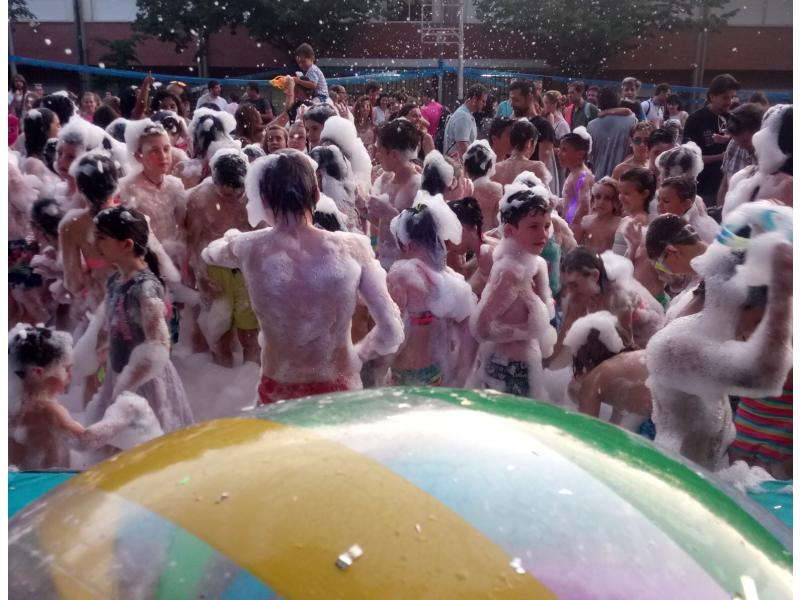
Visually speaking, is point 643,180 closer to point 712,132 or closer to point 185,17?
point 712,132

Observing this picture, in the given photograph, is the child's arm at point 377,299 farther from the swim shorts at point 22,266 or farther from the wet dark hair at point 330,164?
the swim shorts at point 22,266

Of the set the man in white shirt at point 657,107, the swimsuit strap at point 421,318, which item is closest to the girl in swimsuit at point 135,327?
the swimsuit strap at point 421,318

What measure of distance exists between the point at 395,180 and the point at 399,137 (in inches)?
10.9

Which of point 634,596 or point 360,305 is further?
point 360,305

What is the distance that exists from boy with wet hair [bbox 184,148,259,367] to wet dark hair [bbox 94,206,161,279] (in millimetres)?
1089

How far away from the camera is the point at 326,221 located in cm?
344

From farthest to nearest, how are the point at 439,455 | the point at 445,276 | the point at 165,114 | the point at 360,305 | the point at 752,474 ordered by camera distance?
the point at 165,114 < the point at 360,305 < the point at 445,276 < the point at 752,474 < the point at 439,455

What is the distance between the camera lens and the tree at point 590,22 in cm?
1622

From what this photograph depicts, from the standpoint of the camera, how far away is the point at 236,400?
3811 millimetres

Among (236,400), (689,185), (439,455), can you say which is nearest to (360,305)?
(236,400)

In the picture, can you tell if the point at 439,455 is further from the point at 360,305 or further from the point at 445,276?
the point at 360,305

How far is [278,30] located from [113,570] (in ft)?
57.2

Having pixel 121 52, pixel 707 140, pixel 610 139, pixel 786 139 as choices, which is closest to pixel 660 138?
pixel 707 140

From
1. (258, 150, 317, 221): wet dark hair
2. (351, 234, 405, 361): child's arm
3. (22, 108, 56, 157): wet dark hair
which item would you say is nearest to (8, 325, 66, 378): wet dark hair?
(258, 150, 317, 221): wet dark hair
